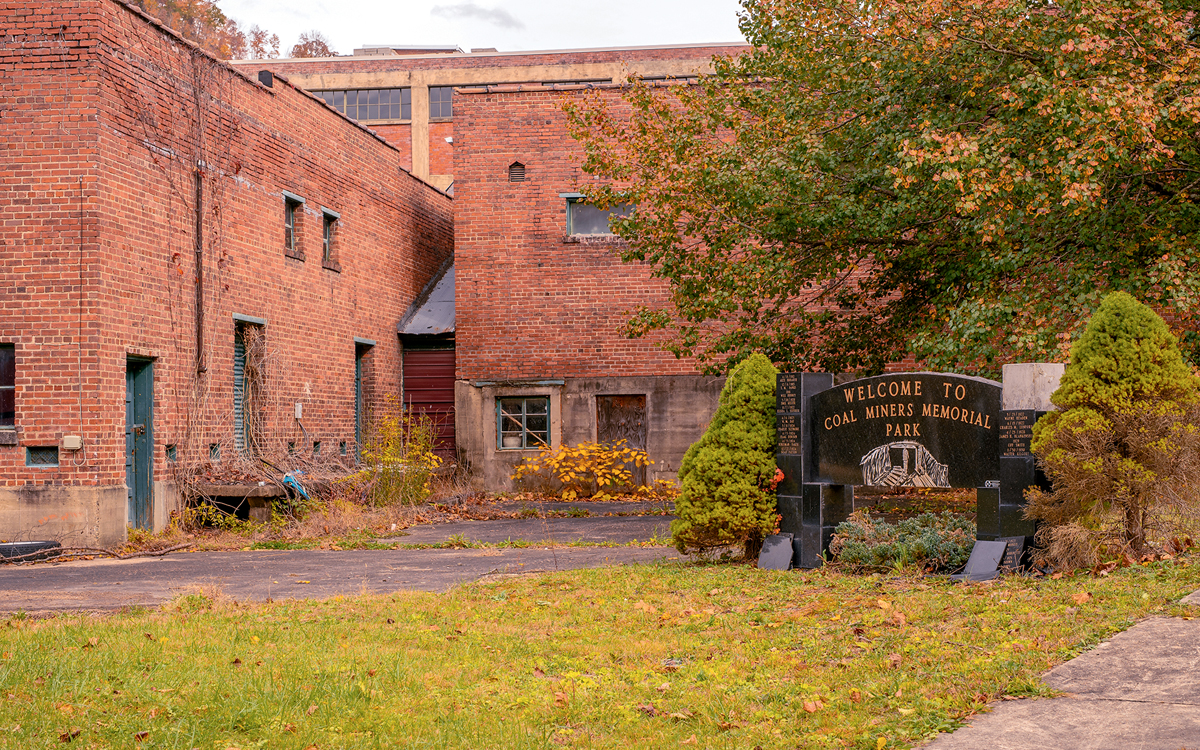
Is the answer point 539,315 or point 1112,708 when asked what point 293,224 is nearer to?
point 539,315

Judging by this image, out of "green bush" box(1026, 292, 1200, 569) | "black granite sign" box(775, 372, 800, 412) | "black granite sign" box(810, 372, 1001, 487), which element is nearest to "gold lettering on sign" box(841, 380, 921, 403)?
"black granite sign" box(810, 372, 1001, 487)

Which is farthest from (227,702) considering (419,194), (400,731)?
(419,194)

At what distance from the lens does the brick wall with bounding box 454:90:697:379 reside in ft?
73.6

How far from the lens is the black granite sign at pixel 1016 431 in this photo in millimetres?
9367

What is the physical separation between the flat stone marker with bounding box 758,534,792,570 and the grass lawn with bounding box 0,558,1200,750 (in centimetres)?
124

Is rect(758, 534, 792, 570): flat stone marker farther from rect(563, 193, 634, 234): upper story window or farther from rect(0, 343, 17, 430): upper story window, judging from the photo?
rect(563, 193, 634, 234): upper story window

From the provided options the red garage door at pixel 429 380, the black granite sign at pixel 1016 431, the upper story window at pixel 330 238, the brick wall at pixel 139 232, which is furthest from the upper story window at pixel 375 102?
the black granite sign at pixel 1016 431

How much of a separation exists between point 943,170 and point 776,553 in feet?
16.4

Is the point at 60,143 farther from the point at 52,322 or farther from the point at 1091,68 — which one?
the point at 1091,68

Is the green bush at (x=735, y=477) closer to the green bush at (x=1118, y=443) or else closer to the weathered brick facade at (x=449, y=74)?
the green bush at (x=1118, y=443)

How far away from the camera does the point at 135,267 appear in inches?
581

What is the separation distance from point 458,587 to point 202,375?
822cm

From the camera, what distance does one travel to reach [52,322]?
13875 mm

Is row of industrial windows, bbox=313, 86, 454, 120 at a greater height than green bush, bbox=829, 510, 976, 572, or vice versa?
row of industrial windows, bbox=313, 86, 454, 120
